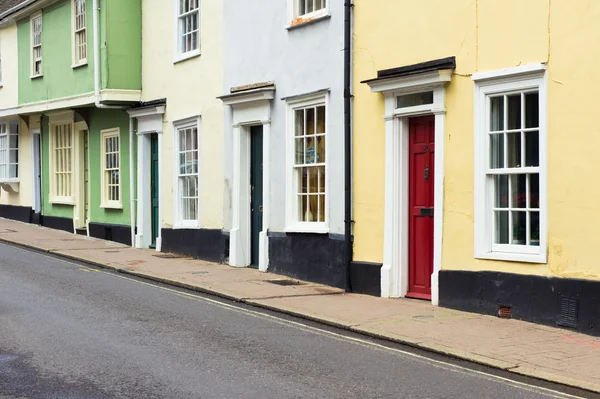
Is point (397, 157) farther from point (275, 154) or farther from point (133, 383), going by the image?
point (133, 383)

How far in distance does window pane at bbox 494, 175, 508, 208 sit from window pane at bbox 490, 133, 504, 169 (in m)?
0.16

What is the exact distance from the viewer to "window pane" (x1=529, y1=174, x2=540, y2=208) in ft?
36.6

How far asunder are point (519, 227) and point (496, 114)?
1.49 meters

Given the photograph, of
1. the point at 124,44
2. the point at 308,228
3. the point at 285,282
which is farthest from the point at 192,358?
the point at 124,44

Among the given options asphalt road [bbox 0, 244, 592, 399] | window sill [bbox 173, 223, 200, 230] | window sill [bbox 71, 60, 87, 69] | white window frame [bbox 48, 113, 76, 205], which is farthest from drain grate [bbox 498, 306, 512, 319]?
white window frame [bbox 48, 113, 76, 205]

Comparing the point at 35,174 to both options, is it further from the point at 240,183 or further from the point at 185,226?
the point at 240,183

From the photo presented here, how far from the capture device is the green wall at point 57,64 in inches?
876

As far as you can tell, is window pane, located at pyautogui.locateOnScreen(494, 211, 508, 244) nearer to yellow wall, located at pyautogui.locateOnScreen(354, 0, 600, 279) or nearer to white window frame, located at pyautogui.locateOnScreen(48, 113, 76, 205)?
yellow wall, located at pyautogui.locateOnScreen(354, 0, 600, 279)

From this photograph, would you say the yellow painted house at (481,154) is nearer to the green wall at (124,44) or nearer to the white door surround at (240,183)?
the white door surround at (240,183)

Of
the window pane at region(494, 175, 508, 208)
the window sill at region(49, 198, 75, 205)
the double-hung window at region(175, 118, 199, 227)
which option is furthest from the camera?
the window sill at region(49, 198, 75, 205)

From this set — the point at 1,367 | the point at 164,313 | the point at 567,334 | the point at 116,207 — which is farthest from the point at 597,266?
the point at 116,207

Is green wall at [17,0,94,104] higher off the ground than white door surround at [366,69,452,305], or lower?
higher

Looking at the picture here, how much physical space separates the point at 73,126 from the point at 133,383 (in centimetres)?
1826

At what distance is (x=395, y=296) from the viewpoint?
13305mm
